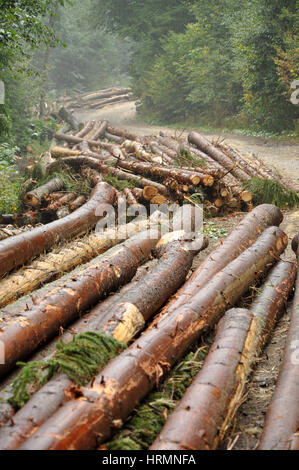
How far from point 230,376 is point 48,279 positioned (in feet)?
10.4

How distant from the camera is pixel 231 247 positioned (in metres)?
5.25

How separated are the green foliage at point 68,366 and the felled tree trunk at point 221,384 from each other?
732mm

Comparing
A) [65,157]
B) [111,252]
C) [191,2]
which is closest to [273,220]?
[111,252]

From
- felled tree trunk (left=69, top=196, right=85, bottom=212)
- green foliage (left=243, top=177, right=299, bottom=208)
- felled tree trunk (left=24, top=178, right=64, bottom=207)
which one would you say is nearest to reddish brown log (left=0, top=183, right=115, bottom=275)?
felled tree trunk (left=69, top=196, right=85, bottom=212)

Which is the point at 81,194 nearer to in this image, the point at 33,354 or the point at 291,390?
the point at 33,354

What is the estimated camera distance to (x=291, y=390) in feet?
9.18

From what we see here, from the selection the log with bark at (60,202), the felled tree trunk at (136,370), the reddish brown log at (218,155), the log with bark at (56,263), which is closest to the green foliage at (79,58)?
A: the reddish brown log at (218,155)

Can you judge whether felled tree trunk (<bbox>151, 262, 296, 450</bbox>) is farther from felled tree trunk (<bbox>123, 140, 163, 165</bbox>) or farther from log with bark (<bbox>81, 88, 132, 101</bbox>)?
log with bark (<bbox>81, 88, 132, 101</bbox>)

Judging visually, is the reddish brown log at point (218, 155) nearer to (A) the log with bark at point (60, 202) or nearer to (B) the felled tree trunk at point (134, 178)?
(B) the felled tree trunk at point (134, 178)

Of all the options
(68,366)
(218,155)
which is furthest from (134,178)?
(68,366)

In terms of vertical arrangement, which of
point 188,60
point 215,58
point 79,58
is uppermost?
point 79,58

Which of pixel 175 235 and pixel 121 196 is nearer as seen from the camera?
pixel 175 235

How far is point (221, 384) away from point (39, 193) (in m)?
7.18

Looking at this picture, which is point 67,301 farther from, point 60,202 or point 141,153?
point 141,153
